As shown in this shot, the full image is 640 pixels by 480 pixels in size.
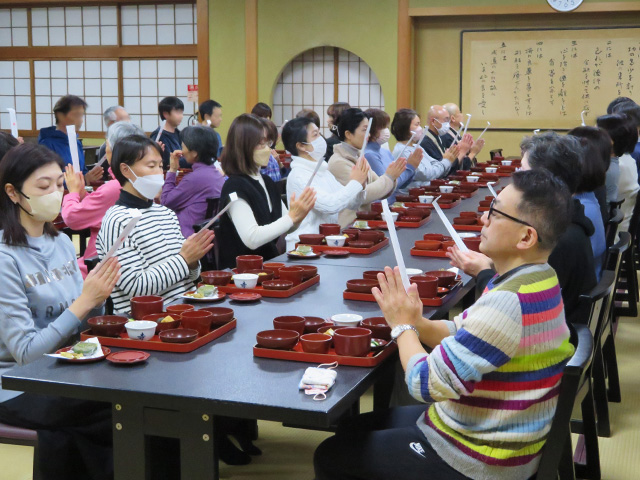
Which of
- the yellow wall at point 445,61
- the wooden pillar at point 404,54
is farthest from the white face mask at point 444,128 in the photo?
the yellow wall at point 445,61

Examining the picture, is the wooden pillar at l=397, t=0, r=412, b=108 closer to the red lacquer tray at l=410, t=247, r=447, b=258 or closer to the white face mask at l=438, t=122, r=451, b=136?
the white face mask at l=438, t=122, r=451, b=136

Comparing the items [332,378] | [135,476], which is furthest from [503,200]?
[135,476]

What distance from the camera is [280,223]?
3123 millimetres

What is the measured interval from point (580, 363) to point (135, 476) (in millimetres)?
931

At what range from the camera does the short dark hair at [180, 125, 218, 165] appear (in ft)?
13.4

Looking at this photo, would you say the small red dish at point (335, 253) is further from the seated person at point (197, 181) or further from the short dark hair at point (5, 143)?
the seated person at point (197, 181)

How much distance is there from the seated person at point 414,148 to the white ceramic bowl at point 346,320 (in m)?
3.66

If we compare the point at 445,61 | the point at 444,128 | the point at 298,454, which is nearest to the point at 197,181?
the point at 298,454

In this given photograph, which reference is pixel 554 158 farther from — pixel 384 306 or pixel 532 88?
pixel 532 88

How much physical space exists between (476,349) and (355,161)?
10.3ft

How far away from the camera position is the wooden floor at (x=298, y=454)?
2.59 meters

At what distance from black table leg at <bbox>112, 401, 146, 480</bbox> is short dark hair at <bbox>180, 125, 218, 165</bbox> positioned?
2632 mm

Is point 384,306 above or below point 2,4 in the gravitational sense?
below

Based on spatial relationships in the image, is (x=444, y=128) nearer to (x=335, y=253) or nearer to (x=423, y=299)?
(x=335, y=253)
